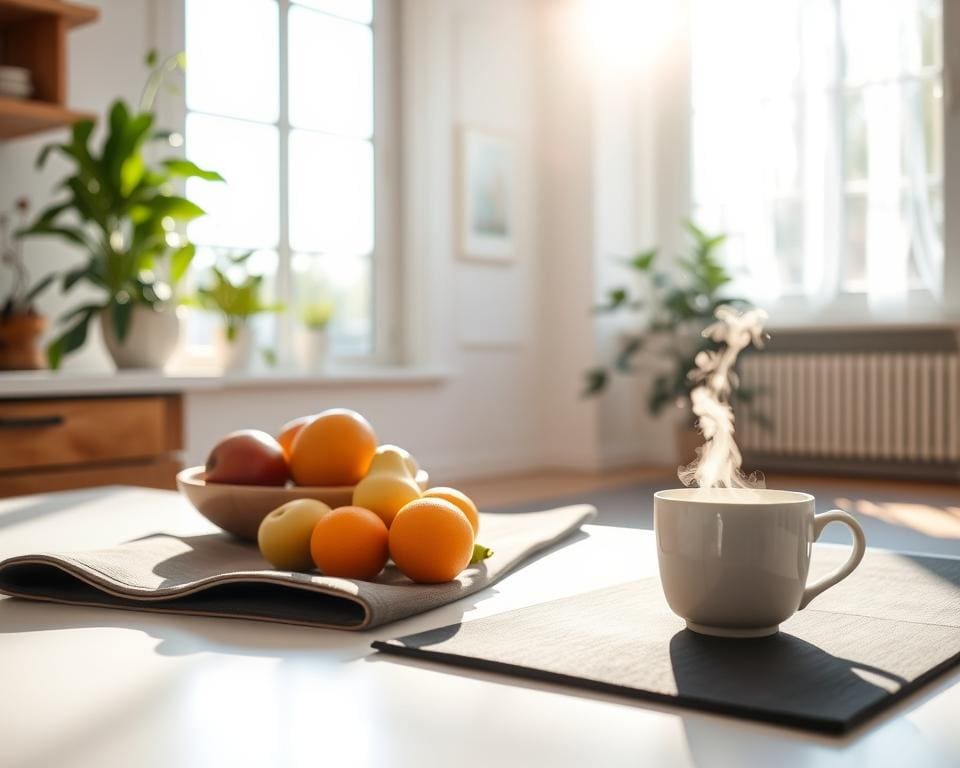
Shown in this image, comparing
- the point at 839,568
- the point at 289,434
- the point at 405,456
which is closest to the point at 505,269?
the point at 289,434

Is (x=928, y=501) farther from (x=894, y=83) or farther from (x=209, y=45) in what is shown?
(x=209, y=45)

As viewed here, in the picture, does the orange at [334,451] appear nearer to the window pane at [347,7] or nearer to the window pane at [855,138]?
the window pane at [347,7]

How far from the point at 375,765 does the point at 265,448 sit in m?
0.55

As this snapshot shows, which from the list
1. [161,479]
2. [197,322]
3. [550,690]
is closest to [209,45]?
[197,322]

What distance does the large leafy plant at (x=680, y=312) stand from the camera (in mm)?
5523

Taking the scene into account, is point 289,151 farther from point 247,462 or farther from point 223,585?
Result: point 223,585

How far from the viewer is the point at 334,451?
91 centimetres

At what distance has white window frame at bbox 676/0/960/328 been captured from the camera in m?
5.11

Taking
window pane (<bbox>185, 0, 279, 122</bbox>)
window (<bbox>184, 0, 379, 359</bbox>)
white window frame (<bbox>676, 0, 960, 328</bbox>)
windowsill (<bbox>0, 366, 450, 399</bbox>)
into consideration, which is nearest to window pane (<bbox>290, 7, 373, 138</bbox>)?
window (<bbox>184, 0, 379, 359</bbox>)

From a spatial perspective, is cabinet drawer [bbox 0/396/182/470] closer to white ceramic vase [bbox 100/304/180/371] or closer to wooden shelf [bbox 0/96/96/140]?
→ white ceramic vase [bbox 100/304/180/371]

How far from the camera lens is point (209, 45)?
4617 mm

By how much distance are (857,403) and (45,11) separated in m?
4.04

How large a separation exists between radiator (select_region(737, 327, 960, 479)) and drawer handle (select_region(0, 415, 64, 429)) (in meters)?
3.73

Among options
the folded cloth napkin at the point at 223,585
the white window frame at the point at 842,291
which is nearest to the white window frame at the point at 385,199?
the white window frame at the point at 842,291
